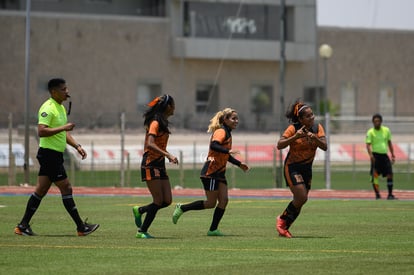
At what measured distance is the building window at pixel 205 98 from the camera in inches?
2367

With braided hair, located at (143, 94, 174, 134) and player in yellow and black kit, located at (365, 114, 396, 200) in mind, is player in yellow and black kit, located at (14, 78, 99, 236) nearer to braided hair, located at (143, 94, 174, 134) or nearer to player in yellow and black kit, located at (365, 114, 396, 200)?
braided hair, located at (143, 94, 174, 134)

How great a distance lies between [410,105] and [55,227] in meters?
49.9

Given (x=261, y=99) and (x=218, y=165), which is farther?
(x=261, y=99)

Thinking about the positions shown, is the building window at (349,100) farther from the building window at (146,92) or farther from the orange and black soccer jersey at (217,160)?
the orange and black soccer jersey at (217,160)

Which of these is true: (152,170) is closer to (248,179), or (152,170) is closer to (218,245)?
(218,245)

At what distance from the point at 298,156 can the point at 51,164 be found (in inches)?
140

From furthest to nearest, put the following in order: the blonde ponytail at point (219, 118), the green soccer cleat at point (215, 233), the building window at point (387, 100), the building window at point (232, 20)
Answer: the building window at point (387, 100) < the building window at point (232, 20) < the blonde ponytail at point (219, 118) < the green soccer cleat at point (215, 233)

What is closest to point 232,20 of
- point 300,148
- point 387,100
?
point 387,100

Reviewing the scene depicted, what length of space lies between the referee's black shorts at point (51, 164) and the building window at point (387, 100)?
165ft

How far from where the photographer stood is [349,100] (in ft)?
211

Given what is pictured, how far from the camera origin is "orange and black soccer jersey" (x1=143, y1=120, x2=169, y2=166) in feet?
51.5

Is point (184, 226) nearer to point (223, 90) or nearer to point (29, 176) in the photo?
point (29, 176)

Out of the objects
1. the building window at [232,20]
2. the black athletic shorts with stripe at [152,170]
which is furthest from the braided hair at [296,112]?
the building window at [232,20]

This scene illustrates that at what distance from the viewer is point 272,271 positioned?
38.4 ft
